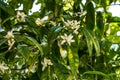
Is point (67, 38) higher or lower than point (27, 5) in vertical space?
lower

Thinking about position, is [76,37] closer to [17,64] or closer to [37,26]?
[37,26]

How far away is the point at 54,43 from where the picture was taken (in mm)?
805

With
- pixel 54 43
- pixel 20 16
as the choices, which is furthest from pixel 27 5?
pixel 54 43

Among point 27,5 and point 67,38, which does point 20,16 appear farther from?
point 67,38

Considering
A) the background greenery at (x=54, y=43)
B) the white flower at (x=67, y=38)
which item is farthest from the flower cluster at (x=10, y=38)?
the white flower at (x=67, y=38)

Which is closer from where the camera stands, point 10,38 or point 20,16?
point 10,38

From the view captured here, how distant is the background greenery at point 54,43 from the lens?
0.76m

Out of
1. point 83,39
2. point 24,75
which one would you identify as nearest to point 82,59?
point 83,39

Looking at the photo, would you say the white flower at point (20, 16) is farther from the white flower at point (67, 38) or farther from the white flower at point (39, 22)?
the white flower at point (67, 38)

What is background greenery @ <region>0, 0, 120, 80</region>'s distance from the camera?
2.50 ft

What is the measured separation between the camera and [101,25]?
3.22ft

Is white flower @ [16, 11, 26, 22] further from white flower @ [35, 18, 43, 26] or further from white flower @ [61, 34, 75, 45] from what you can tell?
white flower @ [61, 34, 75, 45]

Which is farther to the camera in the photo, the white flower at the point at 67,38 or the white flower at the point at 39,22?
the white flower at the point at 39,22

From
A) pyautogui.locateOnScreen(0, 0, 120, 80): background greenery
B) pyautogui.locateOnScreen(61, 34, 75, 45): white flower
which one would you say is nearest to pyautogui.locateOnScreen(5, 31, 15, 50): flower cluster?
pyautogui.locateOnScreen(0, 0, 120, 80): background greenery
